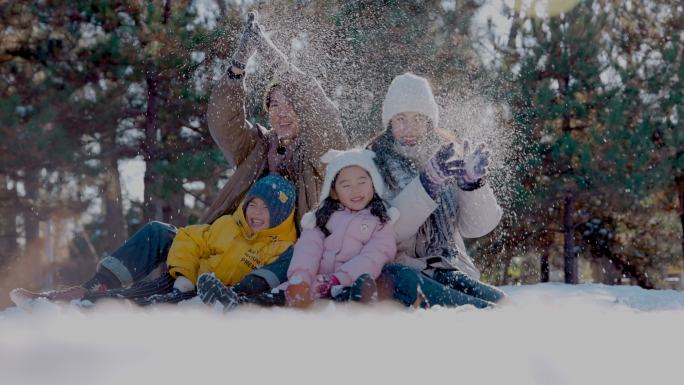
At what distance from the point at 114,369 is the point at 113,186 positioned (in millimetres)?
15179

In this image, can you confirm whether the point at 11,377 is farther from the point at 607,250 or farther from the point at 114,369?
the point at 607,250

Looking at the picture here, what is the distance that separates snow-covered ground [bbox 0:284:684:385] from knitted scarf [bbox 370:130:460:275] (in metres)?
1.02

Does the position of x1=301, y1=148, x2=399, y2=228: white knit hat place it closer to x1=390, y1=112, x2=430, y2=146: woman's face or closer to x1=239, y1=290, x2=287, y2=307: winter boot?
x1=390, y1=112, x2=430, y2=146: woman's face

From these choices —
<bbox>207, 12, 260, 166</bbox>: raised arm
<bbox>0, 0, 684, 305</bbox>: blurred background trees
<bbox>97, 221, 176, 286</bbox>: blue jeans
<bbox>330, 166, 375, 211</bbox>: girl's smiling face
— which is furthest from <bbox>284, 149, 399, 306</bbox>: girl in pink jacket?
<bbox>0, 0, 684, 305</bbox>: blurred background trees

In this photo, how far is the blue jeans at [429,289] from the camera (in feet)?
10.6

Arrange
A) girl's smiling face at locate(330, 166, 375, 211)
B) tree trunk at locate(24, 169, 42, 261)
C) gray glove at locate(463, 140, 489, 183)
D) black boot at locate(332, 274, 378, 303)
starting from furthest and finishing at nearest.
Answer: tree trunk at locate(24, 169, 42, 261) < girl's smiling face at locate(330, 166, 375, 211) < gray glove at locate(463, 140, 489, 183) < black boot at locate(332, 274, 378, 303)

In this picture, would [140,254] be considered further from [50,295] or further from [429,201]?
[429,201]

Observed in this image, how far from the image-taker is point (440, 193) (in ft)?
11.3

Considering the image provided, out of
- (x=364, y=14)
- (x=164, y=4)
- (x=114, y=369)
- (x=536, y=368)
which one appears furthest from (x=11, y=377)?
(x=164, y=4)

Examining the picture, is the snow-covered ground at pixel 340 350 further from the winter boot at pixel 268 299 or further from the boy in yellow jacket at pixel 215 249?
the boy in yellow jacket at pixel 215 249

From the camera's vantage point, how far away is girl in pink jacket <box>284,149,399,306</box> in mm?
3229

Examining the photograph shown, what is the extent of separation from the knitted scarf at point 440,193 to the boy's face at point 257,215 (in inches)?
21.2

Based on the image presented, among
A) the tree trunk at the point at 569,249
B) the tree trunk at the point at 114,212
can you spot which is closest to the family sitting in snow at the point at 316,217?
the tree trunk at the point at 569,249

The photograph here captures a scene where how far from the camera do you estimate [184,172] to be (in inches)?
440
